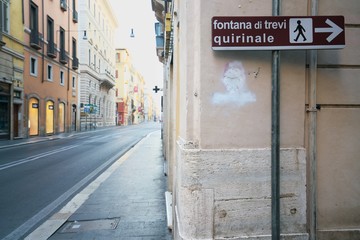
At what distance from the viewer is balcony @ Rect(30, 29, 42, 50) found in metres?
26.1

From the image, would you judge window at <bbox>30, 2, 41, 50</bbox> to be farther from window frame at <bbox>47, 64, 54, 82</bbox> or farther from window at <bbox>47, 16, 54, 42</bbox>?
window frame at <bbox>47, 64, 54, 82</bbox>

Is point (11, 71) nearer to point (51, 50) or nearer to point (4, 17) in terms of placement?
point (4, 17)

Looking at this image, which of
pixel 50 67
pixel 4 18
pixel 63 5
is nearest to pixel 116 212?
pixel 4 18

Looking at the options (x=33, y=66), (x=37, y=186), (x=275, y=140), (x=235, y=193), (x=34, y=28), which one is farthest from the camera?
(x=33, y=66)

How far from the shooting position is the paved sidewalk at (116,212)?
4551mm

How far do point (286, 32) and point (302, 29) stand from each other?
130 mm

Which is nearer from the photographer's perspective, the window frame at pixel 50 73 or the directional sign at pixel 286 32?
the directional sign at pixel 286 32

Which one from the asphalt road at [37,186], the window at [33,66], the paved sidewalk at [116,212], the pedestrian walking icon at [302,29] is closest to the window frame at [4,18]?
the window at [33,66]

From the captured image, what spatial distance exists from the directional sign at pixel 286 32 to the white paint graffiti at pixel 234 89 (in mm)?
316

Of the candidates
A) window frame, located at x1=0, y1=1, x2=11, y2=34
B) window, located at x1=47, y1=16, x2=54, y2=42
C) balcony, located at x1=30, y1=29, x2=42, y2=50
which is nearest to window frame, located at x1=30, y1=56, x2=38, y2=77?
balcony, located at x1=30, y1=29, x2=42, y2=50

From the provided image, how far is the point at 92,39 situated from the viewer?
4572 cm

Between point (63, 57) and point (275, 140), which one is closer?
point (275, 140)

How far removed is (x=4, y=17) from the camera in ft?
72.6

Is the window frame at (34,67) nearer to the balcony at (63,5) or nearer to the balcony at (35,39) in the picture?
the balcony at (35,39)
